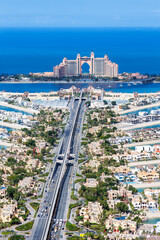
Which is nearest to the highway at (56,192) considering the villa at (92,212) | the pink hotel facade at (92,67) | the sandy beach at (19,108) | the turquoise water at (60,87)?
the villa at (92,212)

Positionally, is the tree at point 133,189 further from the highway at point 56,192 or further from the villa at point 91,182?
the highway at point 56,192

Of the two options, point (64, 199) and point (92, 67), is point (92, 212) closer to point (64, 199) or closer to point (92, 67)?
point (64, 199)

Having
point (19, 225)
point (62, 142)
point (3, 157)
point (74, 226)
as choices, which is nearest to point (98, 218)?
point (74, 226)

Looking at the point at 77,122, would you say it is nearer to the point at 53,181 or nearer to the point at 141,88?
the point at 53,181

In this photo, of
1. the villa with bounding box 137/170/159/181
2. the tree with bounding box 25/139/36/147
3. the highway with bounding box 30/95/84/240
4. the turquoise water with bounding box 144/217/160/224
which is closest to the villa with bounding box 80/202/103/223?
the highway with bounding box 30/95/84/240

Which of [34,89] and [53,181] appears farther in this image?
[34,89]

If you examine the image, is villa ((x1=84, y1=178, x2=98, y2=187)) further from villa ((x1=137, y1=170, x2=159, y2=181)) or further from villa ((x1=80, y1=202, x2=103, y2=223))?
villa ((x1=137, y1=170, x2=159, y2=181))

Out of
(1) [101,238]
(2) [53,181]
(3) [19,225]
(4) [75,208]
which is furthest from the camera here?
(2) [53,181]

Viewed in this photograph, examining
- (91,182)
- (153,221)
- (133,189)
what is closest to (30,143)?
(91,182)

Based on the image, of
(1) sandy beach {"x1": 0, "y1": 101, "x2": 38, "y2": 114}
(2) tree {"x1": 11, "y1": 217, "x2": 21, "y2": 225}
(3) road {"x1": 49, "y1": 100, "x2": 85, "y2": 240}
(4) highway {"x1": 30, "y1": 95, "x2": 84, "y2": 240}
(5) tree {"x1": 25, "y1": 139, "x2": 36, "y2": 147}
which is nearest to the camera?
(3) road {"x1": 49, "y1": 100, "x2": 85, "y2": 240}
